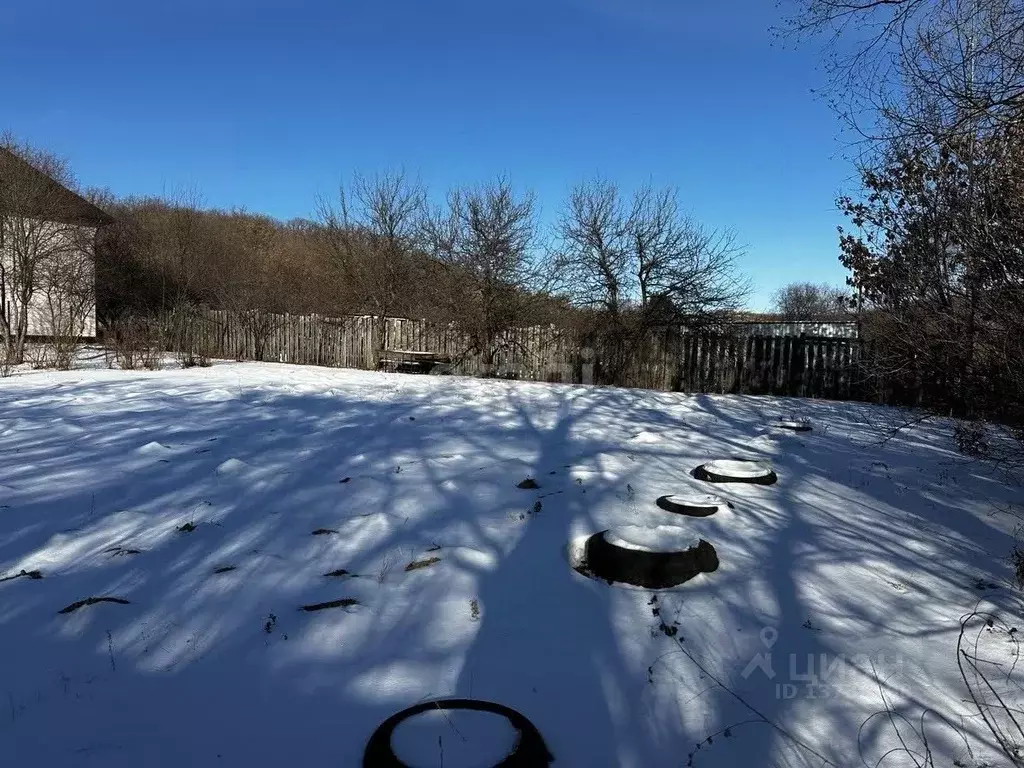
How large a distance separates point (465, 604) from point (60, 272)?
16116 millimetres

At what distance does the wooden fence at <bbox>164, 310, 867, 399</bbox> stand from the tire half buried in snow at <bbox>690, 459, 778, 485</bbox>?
7.59m

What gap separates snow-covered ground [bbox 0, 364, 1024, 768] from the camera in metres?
2.50


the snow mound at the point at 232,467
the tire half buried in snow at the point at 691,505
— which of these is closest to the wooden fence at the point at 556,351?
the tire half buried in snow at the point at 691,505

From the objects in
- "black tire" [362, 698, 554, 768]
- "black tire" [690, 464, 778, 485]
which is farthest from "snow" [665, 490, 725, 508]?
"black tire" [362, 698, 554, 768]

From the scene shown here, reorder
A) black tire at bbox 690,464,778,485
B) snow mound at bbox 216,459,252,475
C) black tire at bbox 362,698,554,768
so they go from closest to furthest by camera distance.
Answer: black tire at bbox 362,698,554,768 → snow mound at bbox 216,459,252,475 → black tire at bbox 690,464,778,485

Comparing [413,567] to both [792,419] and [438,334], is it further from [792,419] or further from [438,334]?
[438,334]

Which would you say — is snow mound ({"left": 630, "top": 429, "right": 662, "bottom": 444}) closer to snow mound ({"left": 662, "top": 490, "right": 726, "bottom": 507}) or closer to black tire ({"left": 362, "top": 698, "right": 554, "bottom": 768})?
snow mound ({"left": 662, "top": 490, "right": 726, "bottom": 507})

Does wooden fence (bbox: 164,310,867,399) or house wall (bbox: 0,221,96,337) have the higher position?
house wall (bbox: 0,221,96,337)

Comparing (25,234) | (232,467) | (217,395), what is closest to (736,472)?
(232,467)

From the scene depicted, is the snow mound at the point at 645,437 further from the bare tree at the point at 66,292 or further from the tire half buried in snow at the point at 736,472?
the bare tree at the point at 66,292

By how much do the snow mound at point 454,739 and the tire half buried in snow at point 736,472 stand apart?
3.74 m

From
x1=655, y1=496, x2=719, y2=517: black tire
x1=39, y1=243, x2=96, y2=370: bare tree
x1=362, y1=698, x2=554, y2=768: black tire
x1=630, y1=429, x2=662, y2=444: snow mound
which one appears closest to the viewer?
x1=362, y1=698, x2=554, y2=768: black tire

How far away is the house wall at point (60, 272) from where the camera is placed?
48.0 ft

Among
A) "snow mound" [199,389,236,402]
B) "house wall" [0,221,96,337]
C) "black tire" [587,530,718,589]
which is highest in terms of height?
"house wall" [0,221,96,337]
